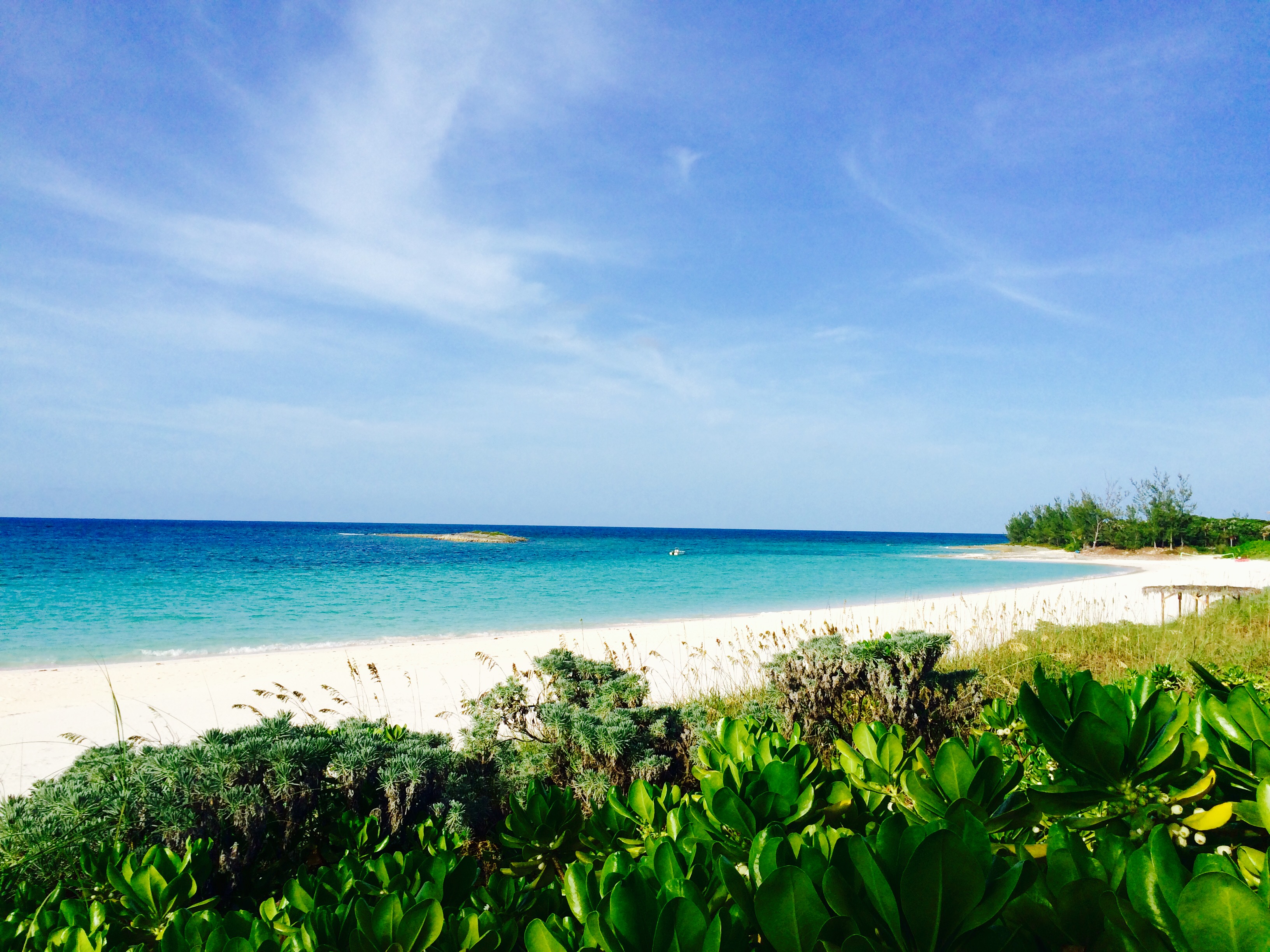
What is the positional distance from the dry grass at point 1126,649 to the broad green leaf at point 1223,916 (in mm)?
5380

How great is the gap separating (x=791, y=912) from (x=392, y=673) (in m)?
10.1

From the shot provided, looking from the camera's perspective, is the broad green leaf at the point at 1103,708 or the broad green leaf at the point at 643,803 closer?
the broad green leaf at the point at 1103,708

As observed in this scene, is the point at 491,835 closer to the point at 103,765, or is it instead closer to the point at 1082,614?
the point at 103,765

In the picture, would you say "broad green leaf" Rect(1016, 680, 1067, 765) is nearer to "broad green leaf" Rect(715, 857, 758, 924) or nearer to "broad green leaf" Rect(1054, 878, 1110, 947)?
"broad green leaf" Rect(1054, 878, 1110, 947)

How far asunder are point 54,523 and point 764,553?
346ft

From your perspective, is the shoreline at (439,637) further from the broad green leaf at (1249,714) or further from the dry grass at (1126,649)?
the broad green leaf at (1249,714)

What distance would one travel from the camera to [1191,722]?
1104mm

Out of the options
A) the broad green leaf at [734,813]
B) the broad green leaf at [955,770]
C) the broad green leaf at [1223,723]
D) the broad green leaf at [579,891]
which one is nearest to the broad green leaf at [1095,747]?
the broad green leaf at [955,770]

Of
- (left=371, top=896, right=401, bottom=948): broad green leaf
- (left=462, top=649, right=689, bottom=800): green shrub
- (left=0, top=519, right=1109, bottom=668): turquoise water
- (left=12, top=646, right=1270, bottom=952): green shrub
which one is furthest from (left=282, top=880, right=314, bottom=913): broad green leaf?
(left=0, top=519, right=1109, bottom=668): turquoise water

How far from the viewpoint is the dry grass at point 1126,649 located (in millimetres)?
6234

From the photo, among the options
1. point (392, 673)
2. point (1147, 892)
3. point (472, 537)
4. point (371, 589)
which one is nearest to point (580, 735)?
point (1147, 892)

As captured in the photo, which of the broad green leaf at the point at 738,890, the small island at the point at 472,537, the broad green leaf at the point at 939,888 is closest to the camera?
the broad green leaf at the point at 939,888

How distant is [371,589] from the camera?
2272cm

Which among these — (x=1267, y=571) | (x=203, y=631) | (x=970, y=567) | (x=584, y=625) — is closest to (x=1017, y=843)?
(x=584, y=625)
